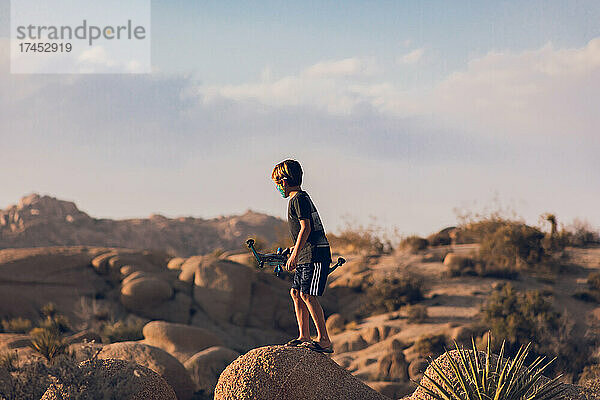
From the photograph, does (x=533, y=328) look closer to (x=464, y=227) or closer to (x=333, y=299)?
(x=333, y=299)

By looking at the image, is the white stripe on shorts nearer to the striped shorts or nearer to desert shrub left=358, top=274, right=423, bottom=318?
the striped shorts

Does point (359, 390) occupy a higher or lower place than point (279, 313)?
higher

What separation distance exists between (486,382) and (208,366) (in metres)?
9.58

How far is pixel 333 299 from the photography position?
2684 centimetres

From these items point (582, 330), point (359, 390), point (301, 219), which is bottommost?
point (582, 330)

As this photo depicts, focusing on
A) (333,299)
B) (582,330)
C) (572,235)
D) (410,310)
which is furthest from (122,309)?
(572,235)

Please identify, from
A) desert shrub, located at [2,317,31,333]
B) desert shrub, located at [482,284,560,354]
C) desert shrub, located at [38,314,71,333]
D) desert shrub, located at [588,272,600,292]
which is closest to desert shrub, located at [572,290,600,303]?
desert shrub, located at [588,272,600,292]

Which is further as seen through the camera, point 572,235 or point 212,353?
point 572,235

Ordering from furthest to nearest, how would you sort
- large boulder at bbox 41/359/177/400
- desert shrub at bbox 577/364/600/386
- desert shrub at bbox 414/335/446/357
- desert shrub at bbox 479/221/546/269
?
desert shrub at bbox 479/221/546/269, desert shrub at bbox 414/335/446/357, desert shrub at bbox 577/364/600/386, large boulder at bbox 41/359/177/400

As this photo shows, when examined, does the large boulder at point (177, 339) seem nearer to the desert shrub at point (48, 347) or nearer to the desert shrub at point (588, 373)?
the desert shrub at point (48, 347)

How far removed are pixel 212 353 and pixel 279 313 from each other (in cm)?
936

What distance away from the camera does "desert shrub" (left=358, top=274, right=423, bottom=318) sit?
80.2 feet

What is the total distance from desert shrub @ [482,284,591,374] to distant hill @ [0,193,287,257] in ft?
92.5

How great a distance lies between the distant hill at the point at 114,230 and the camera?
53.9 metres
